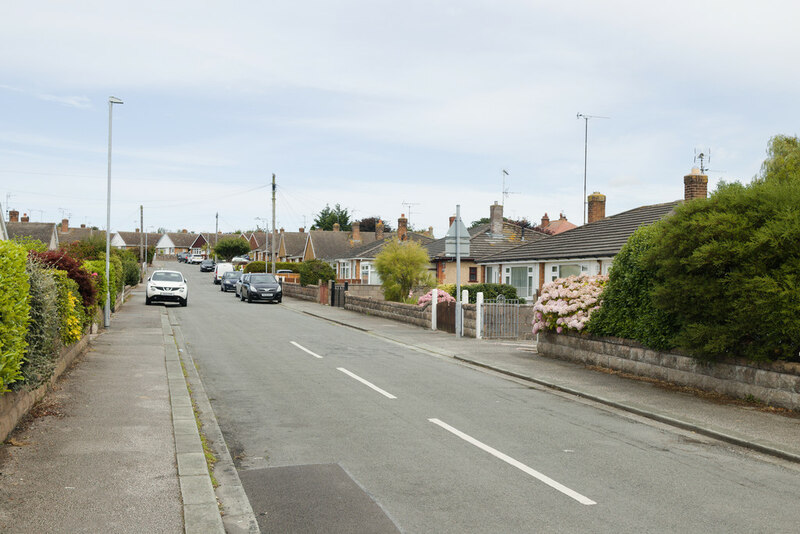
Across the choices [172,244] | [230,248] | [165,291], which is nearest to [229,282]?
[165,291]

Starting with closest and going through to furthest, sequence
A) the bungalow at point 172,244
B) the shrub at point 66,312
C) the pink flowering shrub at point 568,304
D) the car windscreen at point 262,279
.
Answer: the shrub at point 66,312
the pink flowering shrub at point 568,304
the car windscreen at point 262,279
the bungalow at point 172,244

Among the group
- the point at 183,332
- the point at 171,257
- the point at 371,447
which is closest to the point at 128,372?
the point at 371,447

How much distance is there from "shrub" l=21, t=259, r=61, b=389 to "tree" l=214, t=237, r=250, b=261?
108197 mm

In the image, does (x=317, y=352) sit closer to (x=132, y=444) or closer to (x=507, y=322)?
(x=507, y=322)

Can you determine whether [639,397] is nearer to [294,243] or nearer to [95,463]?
[95,463]

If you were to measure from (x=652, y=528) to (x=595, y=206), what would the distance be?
36851mm

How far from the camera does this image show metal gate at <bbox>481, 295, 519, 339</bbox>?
21.4 metres

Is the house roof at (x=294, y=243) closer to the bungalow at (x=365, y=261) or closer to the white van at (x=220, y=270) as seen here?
the white van at (x=220, y=270)

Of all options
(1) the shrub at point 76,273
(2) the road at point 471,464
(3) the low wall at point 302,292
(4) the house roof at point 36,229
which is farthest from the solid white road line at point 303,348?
(4) the house roof at point 36,229

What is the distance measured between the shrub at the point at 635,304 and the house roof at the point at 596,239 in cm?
1443

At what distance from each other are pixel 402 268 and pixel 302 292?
558 inches

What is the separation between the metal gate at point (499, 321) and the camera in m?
21.4

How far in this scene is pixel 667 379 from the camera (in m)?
12.1

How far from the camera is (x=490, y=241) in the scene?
47875 mm
